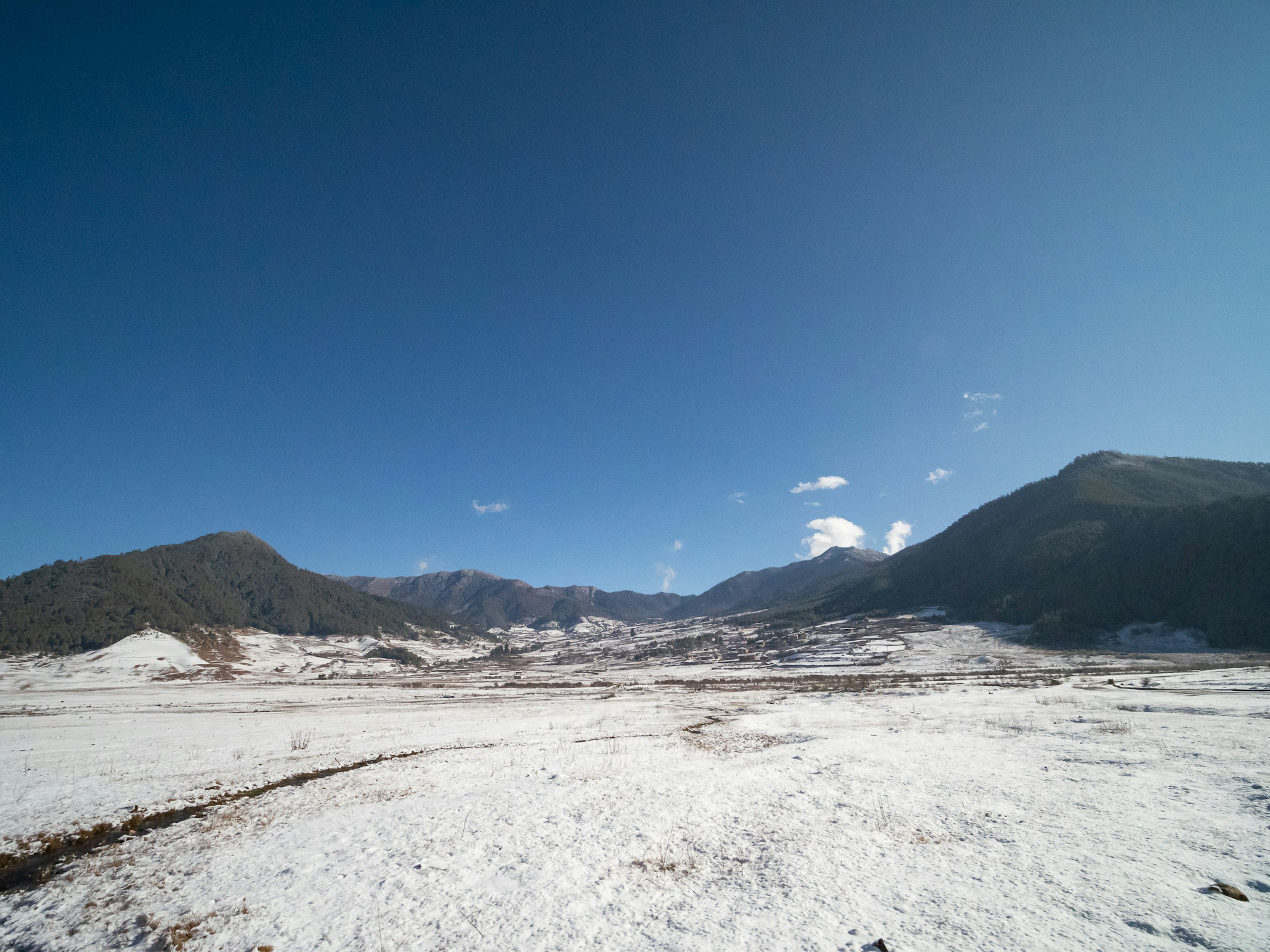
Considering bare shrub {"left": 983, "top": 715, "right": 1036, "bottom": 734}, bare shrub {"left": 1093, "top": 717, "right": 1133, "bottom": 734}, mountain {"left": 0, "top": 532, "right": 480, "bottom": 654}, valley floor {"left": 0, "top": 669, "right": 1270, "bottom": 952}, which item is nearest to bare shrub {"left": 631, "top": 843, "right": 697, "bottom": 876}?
valley floor {"left": 0, "top": 669, "right": 1270, "bottom": 952}

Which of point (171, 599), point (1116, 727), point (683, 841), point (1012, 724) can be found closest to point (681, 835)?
point (683, 841)

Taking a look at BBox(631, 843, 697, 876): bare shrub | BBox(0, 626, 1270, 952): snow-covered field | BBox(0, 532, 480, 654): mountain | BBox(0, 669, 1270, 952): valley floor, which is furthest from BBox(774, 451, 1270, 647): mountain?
BBox(0, 532, 480, 654): mountain

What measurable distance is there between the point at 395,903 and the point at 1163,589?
4528 inches

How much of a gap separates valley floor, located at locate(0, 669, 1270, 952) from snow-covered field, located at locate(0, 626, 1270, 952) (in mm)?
59

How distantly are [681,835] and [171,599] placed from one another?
17058 centimetres

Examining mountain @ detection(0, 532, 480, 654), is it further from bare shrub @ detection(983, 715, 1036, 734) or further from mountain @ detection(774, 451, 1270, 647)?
mountain @ detection(774, 451, 1270, 647)

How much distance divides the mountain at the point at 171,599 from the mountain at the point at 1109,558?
167 metres

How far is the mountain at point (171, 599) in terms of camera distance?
93.2 m

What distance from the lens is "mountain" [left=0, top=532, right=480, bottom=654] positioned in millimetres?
93250

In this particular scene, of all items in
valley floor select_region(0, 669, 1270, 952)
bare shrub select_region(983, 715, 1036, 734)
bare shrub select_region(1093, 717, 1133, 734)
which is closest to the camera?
valley floor select_region(0, 669, 1270, 952)

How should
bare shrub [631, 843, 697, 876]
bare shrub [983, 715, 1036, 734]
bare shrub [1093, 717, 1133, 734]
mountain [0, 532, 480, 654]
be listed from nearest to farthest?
bare shrub [631, 843, 697, 876]
bare shrub [1093, 717, 1133, 734]
bare shrub [983, 715, 1036, 734]
mountain [0, 532, 480, 654]

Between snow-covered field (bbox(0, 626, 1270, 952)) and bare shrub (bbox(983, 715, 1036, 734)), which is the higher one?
snow-covered field (bbox(0, 626, 1270, 952))

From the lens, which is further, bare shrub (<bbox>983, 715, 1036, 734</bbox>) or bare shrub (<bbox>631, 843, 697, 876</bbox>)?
bare shrub (<bbox>983, 715, 1036, 734</bbox>)

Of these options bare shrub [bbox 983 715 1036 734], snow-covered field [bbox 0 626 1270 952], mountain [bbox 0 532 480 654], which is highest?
mountain [bbox 0 532 480 654]
